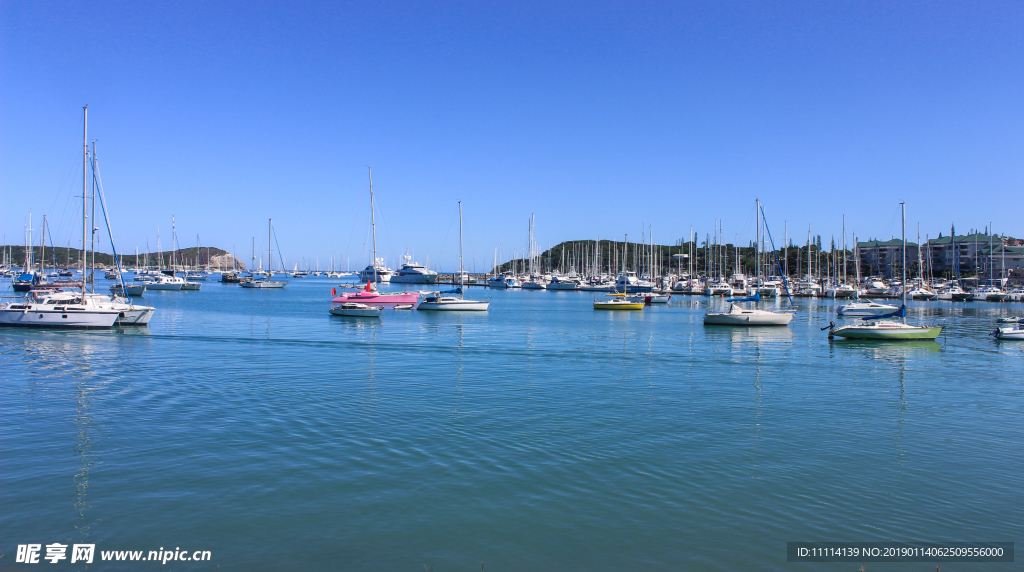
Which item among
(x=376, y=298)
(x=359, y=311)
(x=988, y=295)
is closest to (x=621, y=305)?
(x=376, y=298)

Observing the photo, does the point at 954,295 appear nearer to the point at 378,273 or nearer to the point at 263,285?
the point at 263,285

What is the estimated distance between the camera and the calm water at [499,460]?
9.29m

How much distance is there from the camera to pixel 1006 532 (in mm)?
9852

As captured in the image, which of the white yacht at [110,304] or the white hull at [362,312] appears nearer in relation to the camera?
the white yacht at [110,304]

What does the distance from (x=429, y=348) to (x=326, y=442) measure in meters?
19.6

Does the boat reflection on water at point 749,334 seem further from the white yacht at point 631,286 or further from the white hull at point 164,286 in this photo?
the white hull at point 164,286

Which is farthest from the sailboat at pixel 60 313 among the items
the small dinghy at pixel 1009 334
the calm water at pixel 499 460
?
the small dinghy at pixel 1009 334

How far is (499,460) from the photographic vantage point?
1302 centimetres

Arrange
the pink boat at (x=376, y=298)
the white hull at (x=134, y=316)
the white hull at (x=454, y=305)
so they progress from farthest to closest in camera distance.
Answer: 1. the pink boat at (x=376, y=298)
2. the white hull at (x=454, y=305)
3. the white hull at (x=134, y=316)

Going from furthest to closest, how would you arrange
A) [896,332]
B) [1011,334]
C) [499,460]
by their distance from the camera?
[1011,334] < [896,332] < [499,460]

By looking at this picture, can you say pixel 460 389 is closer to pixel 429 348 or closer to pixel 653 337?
pixel 429 348

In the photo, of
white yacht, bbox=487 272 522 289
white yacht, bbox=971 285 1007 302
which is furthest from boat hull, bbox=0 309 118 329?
white yacht, bbox=487 272 522 289

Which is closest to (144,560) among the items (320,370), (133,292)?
(320,370)

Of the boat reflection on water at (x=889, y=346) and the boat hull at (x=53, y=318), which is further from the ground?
the boat hull at (x=53, y=318)
